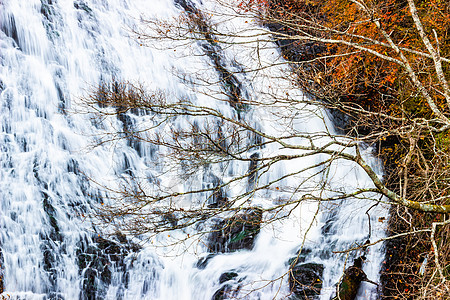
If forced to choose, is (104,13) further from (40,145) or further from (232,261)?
(232,261)

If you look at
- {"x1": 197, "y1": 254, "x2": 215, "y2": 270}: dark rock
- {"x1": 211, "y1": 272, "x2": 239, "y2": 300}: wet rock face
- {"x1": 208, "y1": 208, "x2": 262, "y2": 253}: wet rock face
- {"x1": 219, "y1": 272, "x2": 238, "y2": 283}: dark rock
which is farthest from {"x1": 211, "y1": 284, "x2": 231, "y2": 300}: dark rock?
{"x1": 208, "y1": 208, "x2": 262, "y2": 253}: wet rock face

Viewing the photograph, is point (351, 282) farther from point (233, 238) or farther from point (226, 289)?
point (233, 238)

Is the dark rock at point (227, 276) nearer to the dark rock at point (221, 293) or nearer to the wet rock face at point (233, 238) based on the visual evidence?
the dark rock at point (221, 293)

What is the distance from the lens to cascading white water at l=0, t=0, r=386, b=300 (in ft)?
25.1

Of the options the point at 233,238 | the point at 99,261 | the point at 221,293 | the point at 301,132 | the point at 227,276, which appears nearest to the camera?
the point at 301,132

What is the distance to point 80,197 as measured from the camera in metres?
8.31

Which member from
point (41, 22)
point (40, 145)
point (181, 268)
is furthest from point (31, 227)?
point (41, 22)

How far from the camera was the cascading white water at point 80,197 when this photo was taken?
7.64 metres

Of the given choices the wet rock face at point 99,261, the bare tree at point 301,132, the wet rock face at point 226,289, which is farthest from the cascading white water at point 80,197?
the bare tree at point 301,132

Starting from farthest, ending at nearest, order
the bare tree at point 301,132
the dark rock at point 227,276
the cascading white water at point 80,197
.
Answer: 1. the dark rock at point 227,276
2. the cascading white water at point 80,197
3. the bare tree at point 301,132

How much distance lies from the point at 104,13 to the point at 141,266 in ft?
24.3

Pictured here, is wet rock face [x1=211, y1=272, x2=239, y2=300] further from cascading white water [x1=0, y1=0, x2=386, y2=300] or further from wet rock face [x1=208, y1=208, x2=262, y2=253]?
wet rock face [x1=208, y1=208, x2=262, y2=253]

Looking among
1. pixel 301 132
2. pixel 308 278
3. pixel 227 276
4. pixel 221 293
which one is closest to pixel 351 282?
pixel 308 278

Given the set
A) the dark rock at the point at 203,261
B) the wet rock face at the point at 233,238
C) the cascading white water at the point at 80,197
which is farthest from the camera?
the wet rock face at the point at 233,238
